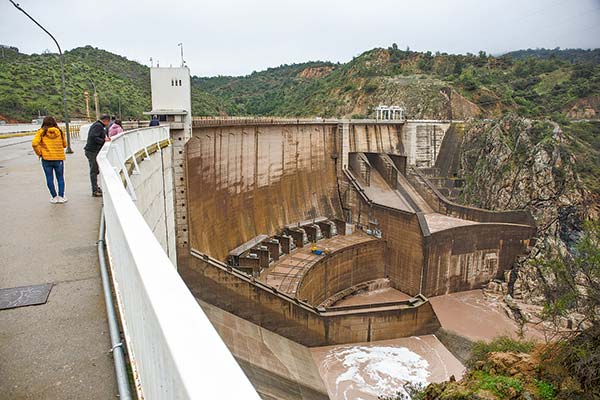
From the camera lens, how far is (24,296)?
146 inches

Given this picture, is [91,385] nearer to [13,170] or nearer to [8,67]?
[13,170]

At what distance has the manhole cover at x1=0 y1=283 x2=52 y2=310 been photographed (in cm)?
357

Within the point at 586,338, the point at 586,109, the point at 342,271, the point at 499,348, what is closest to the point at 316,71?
the point at 586,109

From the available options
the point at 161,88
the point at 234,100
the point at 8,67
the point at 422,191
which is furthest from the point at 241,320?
the point at 234,100

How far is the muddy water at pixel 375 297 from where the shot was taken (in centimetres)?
2053

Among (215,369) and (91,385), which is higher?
(215,369)

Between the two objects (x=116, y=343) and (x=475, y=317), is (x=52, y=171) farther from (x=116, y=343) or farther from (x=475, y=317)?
(x=475, y=317)

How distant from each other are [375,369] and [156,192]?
419 inches

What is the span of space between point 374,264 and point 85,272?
19.1 meters

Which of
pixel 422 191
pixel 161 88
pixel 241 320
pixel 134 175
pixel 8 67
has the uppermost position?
pixel 8 67

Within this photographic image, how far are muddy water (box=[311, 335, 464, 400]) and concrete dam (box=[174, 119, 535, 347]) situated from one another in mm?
445

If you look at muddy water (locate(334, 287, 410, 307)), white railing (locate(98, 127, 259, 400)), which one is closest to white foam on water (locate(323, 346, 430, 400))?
muddy water (locate(334, 287, 410, 307))

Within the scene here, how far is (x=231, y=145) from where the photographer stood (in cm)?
1914

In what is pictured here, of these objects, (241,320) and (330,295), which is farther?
A: (330,295)
